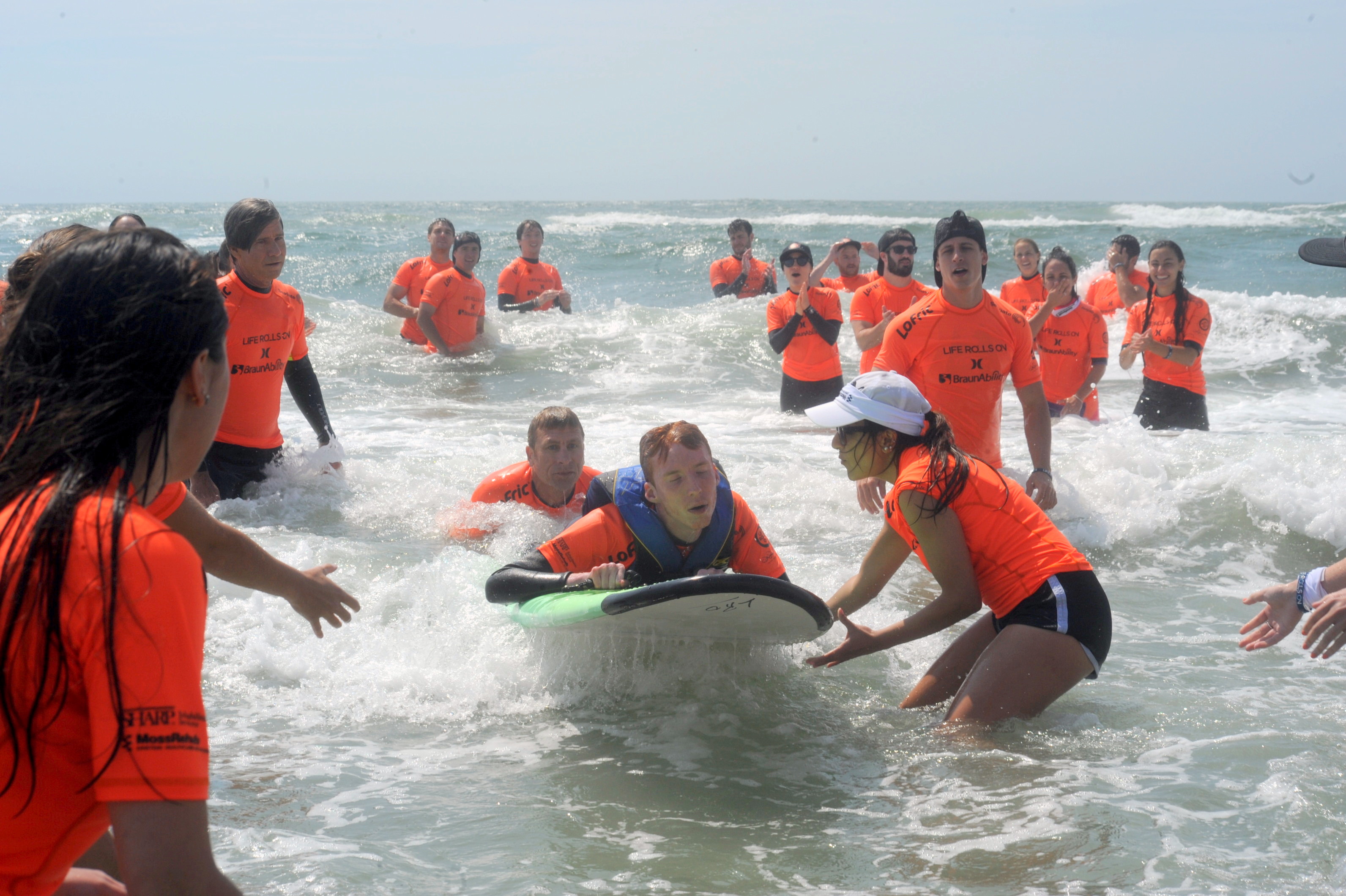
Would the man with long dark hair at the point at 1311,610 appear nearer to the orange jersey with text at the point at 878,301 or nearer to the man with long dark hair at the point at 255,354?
the orange jersey with text at the point at 878,301

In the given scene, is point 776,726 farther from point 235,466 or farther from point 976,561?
point 235,466

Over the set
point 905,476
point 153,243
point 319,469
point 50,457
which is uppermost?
point 153,243

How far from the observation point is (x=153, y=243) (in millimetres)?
1416

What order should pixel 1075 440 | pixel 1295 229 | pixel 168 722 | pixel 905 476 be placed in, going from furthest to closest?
pixel 1295 229, pixel 1075 440, pixel 905 476, pixel 168 722

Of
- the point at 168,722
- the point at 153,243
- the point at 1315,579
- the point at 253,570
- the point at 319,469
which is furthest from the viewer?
the point at 319,469

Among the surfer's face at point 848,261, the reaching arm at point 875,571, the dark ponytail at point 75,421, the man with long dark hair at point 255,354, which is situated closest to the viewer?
the dark ponytail at point 75,421

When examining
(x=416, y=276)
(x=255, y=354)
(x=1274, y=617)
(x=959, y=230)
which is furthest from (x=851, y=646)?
(x=416, y=276)

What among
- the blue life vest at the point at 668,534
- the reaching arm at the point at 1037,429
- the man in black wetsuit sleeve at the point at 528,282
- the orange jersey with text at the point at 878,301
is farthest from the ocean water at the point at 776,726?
the man in black wetsuit sleeve at the point at 528,282

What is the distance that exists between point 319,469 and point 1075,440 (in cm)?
582

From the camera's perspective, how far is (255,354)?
19.3 ft

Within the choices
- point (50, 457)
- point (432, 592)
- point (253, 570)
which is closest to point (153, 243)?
point (50, 457)

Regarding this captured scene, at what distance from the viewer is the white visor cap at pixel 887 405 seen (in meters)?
3.85

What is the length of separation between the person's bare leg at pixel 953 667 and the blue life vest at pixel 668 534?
0.93 m

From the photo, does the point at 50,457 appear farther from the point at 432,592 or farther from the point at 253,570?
the point at 432,592
